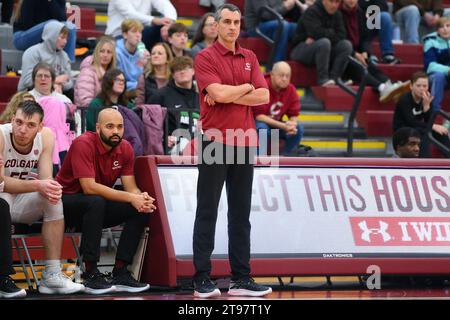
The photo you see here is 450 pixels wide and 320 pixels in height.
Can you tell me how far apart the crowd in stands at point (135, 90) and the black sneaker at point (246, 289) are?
835 millimetres

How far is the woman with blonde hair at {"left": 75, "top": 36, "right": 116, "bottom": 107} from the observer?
38.1 feet

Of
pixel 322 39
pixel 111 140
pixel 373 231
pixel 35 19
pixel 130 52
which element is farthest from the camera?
pixel 322 39

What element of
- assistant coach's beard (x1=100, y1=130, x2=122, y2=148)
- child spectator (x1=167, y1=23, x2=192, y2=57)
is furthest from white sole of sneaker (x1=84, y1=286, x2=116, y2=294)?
child spectator (x1=167, y1=23, x2=192, y2=57)

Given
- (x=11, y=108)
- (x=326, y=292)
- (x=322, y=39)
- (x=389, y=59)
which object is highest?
(x=322, y=39)

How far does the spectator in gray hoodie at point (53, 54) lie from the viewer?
11.9 metres

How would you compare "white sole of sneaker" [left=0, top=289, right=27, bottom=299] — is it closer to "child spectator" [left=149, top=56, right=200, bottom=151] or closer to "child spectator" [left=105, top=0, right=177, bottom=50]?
"child spectator" [left=149, top=56, right=200, bottom=151]

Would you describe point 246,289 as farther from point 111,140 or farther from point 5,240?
point 5,240

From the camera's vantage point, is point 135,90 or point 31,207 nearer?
point 31,207

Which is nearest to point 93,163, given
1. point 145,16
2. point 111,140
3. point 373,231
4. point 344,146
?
point 111,140

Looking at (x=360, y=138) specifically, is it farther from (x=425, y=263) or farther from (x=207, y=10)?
(x=425, y=263)

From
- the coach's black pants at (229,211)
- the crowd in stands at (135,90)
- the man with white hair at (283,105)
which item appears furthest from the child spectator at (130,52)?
the coach's black pants at (229,211)

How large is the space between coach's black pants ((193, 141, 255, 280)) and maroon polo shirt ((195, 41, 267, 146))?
0.38 ft

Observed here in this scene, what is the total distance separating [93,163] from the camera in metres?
9.07

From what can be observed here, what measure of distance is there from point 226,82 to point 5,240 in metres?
2.06
